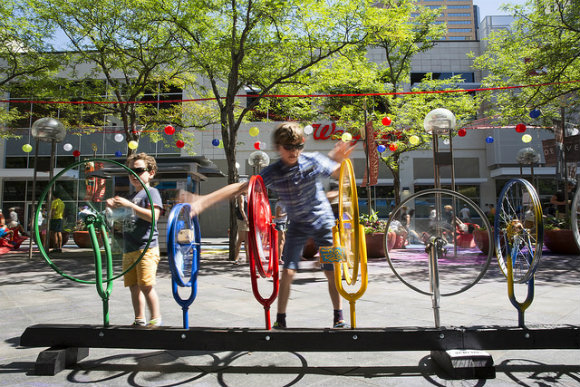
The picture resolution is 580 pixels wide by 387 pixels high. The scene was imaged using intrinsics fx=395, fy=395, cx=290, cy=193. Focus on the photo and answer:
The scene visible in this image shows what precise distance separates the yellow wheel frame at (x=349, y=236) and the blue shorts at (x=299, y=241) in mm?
92

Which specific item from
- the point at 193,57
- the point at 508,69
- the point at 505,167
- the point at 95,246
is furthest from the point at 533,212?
the point at 505,167

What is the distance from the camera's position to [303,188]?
3.03 meters

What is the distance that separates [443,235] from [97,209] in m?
2.67

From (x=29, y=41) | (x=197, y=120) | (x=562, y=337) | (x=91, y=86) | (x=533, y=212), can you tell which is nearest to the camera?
(x=562, y=337)

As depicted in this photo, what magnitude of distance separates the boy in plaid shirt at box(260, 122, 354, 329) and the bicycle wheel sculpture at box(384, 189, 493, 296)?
0.50 metres

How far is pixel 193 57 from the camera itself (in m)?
10.5

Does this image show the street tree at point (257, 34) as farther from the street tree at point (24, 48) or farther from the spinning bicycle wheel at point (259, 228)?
the spinning bicycle wheel at point (259, 228)

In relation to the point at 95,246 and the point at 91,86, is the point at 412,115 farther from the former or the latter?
the point at 95,246

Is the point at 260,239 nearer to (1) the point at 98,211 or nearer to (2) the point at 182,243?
(2) the point at 182,243

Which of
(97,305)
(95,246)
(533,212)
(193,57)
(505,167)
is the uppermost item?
(193,57)

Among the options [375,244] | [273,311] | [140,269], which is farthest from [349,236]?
[375,244]

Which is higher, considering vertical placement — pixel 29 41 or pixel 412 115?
pixel 29 41

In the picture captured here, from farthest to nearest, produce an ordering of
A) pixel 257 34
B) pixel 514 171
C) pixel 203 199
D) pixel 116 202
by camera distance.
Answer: pixel 514 171
pixel 257 34
pixel 116 202
pixel 203 199

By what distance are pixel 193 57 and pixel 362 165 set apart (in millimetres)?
15286
